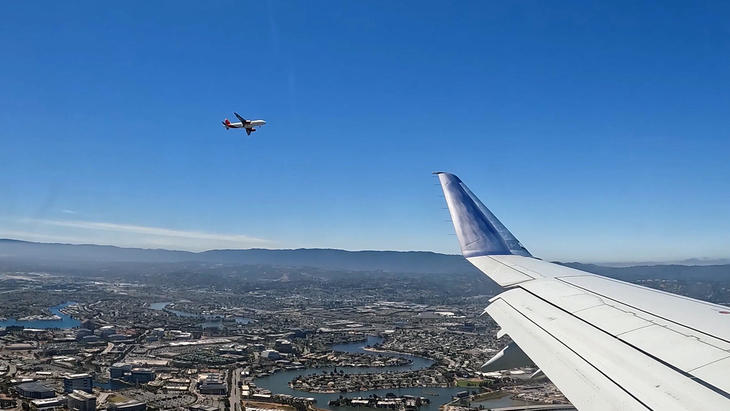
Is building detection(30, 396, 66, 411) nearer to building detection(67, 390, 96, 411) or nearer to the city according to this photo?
the city

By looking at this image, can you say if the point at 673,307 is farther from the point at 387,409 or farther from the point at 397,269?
the point at 397,269

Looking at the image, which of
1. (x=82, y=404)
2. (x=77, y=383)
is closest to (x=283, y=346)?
(x=77, y=383)

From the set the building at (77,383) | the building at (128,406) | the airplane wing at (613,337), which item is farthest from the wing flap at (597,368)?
the building at (77,383)

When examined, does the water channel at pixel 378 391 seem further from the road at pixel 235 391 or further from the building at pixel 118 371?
the building at pixel 118 371

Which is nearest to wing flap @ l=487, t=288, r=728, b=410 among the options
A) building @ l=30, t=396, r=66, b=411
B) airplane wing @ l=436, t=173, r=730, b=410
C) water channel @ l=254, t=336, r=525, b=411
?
airplane wing @ l=436, t=173, r=730, b=410

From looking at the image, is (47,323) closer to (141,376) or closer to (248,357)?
(248,357)

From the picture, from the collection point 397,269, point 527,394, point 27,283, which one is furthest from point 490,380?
point 397,269
